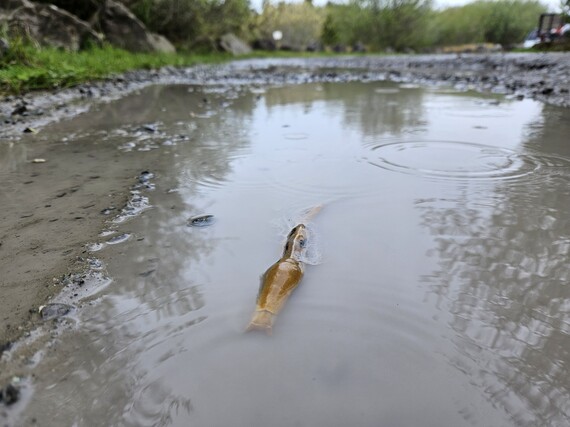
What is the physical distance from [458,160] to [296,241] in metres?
1.62

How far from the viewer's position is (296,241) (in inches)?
63.2

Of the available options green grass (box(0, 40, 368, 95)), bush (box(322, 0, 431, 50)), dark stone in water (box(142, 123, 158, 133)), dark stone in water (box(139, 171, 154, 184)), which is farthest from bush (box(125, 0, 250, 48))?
bush (box(322, 0, 431, 50))

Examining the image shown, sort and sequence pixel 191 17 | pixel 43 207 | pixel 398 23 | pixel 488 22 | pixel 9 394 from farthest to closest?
pixel 488 22
pixel 398 23
pixel 191 17
pixel 43 207
pixel 9 394

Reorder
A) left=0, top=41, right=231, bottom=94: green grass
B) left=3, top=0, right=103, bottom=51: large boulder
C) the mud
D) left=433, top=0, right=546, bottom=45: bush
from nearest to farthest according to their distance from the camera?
the mud
left=0, top=41, right=231, bottom=94: green grass
left=3, top=0, right=103, bottom=51: large boulder
left=433, top=0, right=546, bottom=45: bush

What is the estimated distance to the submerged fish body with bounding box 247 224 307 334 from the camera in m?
1.23

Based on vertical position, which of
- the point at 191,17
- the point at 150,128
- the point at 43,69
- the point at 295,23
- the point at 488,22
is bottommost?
the point at 150,128

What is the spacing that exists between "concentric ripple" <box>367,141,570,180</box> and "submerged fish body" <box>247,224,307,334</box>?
1.25m

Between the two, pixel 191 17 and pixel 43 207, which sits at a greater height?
pixel 191 17

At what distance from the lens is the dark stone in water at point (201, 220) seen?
1.88 m

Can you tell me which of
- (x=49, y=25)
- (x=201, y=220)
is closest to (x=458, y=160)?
(x=201, y=220)

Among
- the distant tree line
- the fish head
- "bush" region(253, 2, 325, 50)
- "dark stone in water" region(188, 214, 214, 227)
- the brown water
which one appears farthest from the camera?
the distant tree line

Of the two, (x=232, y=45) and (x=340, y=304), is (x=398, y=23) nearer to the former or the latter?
(x=232, y=45)

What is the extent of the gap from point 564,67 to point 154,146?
9.03 metres

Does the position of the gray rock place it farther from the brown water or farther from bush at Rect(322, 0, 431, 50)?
the brown water
